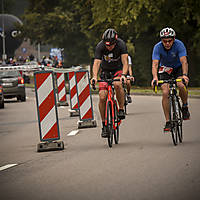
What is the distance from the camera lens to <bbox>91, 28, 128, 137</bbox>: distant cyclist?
1055 centimetres

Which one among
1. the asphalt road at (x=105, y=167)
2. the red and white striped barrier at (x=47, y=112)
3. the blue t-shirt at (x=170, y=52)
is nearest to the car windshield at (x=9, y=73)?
the asphalt road at (x=105, y=167)

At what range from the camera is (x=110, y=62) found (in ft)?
36.3

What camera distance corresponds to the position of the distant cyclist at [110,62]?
10.6 m

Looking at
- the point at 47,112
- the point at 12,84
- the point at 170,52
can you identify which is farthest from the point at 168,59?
the point at 12,84

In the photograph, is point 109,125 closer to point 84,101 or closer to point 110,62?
point 110,62

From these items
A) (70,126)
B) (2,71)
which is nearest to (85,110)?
(70,126)

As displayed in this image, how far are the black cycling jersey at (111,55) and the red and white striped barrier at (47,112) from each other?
39.7 inches

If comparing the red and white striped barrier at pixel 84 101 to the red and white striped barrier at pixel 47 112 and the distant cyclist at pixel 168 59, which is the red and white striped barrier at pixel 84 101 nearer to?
the red and white striped barrier at pixel 47 112

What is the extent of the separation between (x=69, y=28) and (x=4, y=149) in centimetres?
3887

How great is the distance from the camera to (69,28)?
4959 centimetres

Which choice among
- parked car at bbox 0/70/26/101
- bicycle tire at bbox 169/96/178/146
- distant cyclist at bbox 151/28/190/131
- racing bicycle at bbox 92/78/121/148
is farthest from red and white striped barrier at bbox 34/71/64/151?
parked car at bbox 0/70/26/101

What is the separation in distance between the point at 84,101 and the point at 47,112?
3.69 metres

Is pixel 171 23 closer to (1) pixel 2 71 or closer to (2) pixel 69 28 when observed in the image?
(1) pixel 2 71

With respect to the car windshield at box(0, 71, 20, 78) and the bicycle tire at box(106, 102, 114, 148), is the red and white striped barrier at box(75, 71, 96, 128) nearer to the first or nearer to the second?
the bicycle tire at box(106, 102, 114, 148)
